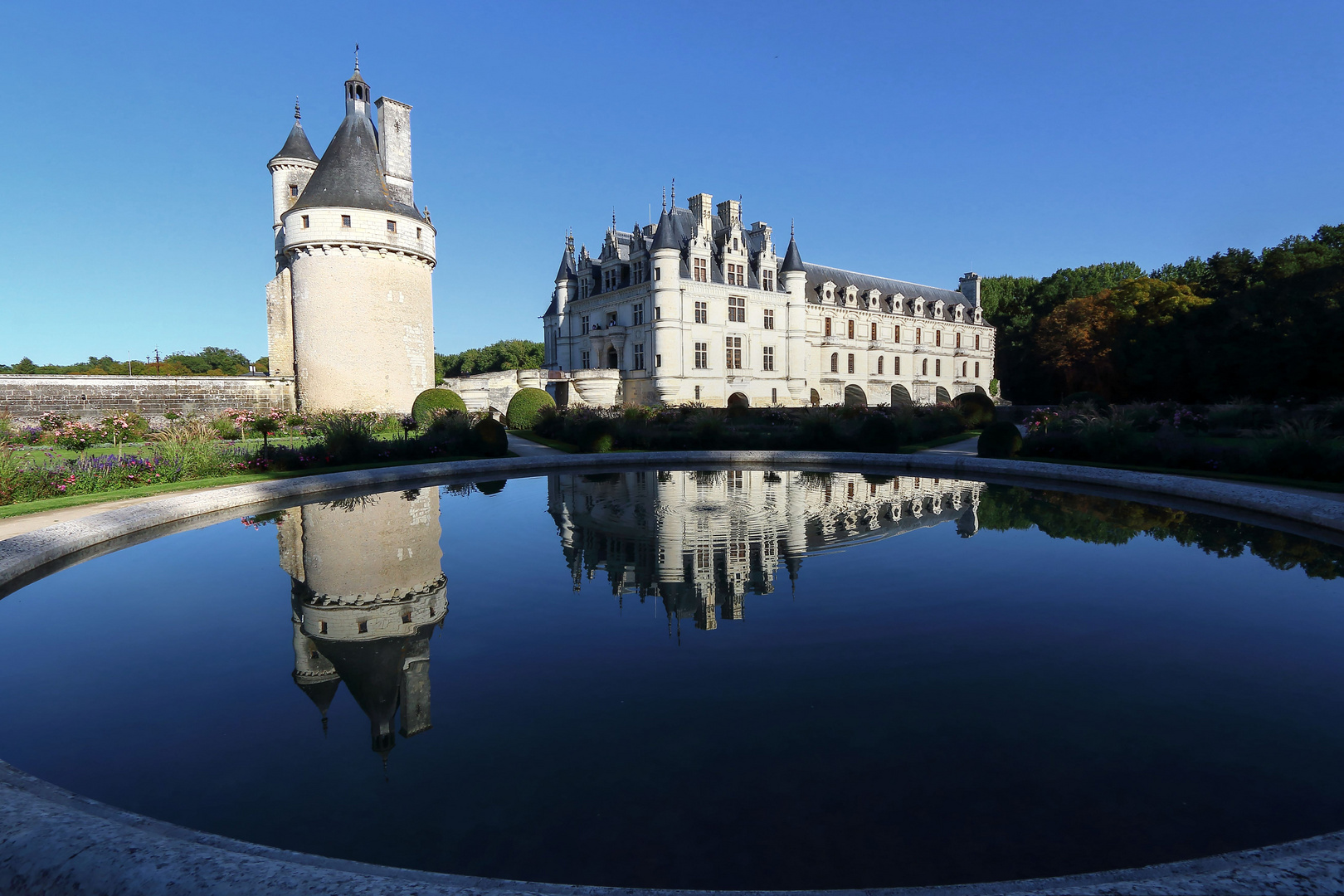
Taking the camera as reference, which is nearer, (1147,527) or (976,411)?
(1147,527)

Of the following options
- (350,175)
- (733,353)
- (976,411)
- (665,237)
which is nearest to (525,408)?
(350,175)

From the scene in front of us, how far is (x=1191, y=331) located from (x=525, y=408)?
33552 millimetres

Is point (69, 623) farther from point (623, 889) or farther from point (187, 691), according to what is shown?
point (623, 889)

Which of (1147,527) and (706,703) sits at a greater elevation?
(1147,527)

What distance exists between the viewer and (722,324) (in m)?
37.2

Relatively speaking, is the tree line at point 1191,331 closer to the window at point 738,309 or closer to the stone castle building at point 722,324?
the stone castle building at point 722,324

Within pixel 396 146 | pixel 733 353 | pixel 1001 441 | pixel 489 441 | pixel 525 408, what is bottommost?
pixel 1001 441

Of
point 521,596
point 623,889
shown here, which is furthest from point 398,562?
point 623,889

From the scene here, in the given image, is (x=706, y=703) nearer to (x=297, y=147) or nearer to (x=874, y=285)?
(x=297, y=147)

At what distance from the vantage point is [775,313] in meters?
39.8

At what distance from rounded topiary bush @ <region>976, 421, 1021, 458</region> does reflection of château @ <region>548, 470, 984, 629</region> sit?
3640mm

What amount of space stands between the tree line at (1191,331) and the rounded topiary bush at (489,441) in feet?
108

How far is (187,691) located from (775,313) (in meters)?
38.0

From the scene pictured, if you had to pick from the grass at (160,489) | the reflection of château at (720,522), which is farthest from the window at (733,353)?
the grass at (160,489)
